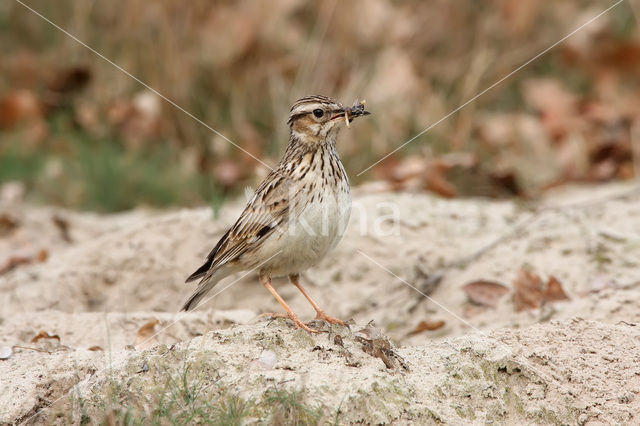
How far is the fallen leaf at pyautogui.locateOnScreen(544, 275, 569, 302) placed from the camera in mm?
5332

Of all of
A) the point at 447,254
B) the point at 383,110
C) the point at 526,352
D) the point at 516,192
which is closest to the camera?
the point at 526,352

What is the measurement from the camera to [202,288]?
495cm

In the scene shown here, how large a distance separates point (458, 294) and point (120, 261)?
92.0 inches

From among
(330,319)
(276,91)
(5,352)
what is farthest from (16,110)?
(330,319)

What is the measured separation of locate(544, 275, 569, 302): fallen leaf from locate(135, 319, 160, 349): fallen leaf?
230cm

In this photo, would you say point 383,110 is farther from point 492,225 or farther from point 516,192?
point 492,225

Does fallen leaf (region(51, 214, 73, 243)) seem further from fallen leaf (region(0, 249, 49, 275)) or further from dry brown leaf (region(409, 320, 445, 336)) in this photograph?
dry brown leaf (region(409, 320, 445, 336))

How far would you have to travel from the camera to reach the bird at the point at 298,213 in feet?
14.4

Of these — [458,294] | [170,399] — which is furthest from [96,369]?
[458,294]

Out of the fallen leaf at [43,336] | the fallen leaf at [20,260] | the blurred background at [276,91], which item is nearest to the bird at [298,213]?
the fallen leaf at [43,336]

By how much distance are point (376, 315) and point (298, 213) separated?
1523 mm

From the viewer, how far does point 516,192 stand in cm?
756

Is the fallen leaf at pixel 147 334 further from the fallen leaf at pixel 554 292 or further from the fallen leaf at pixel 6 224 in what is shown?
the fallen leaf at pixel 6 224

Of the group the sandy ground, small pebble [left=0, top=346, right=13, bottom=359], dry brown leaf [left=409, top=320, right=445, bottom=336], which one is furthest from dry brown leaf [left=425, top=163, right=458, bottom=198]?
small pebble [left=0, top=346, right=13, bottom=359]
